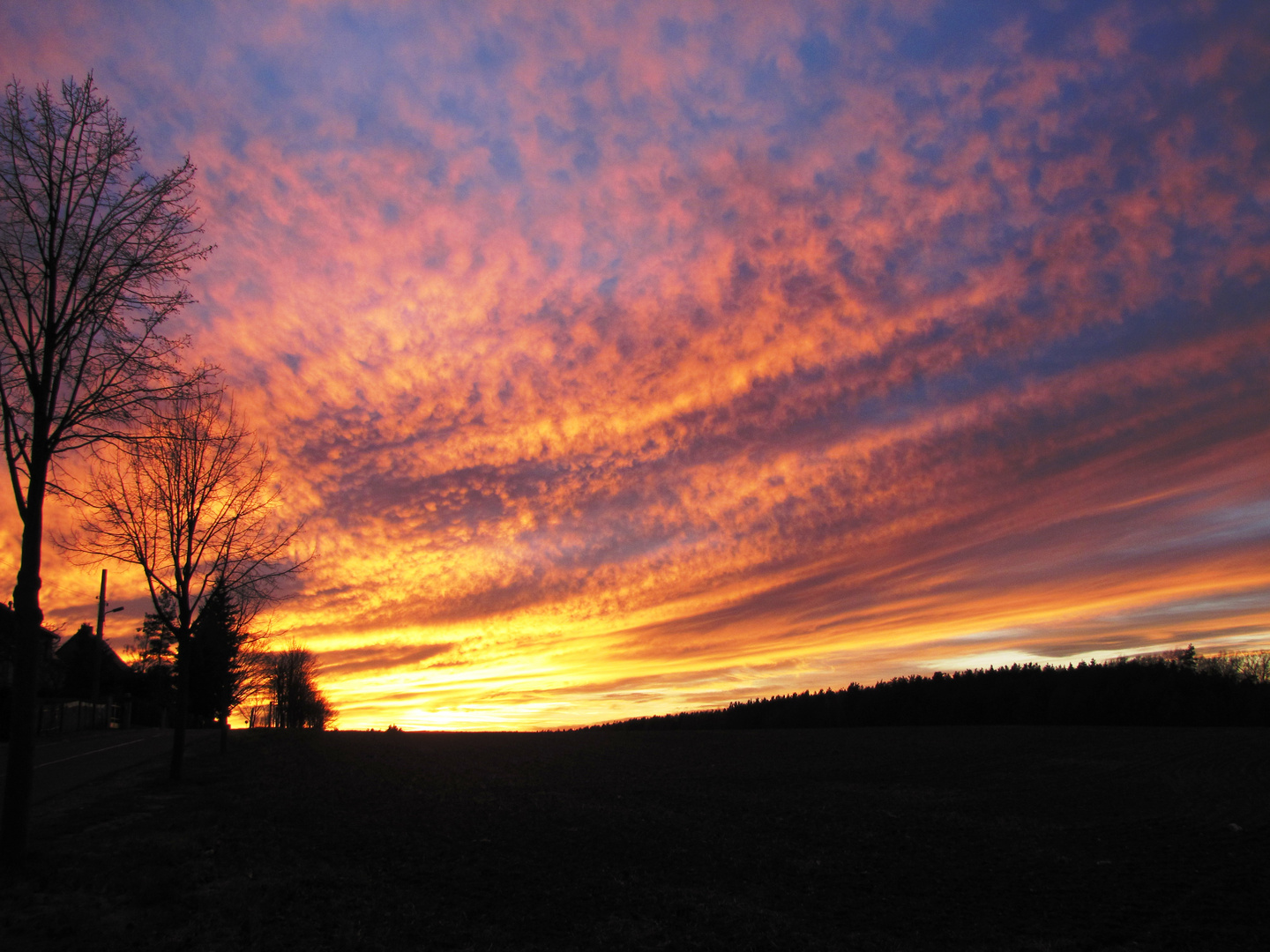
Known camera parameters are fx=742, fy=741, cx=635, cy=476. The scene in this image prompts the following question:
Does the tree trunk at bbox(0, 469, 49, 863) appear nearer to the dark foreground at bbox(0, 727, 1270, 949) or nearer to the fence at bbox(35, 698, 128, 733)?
the dark foreground at bbox(0, 727, 1270, 949)

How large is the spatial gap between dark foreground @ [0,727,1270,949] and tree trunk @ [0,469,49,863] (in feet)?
2.58

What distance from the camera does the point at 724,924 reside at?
41.4ft

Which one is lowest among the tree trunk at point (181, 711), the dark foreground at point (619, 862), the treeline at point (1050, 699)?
the treeline at point (1050, 699)

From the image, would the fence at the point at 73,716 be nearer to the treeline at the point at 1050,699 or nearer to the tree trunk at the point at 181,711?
the tree trunk at the point at 181,711

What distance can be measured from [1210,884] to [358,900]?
61.8ft

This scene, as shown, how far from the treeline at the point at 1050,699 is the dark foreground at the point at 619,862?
52.1 meters

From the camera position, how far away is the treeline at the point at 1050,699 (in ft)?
264

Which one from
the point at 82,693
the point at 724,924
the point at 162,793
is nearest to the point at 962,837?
the point at 724,924

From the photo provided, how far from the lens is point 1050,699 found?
291 feet

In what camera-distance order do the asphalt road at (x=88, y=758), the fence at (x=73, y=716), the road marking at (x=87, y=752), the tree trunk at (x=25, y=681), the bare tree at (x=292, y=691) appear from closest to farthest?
the tree trunk at (x=25, y=681) → the asphalt road at (x=88, y=758) → the road marking at (x=87, y=752) → the fence at (x=73, y=716) → the bare tree at (x=292, y=691)

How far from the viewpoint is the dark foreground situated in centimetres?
1091

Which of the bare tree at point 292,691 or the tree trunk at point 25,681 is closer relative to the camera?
the tree trunk at point 25,681

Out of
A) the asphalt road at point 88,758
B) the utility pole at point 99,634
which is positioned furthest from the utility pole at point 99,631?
the asphalt road at point 88,758

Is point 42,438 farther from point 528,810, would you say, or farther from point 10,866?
point 528,810
